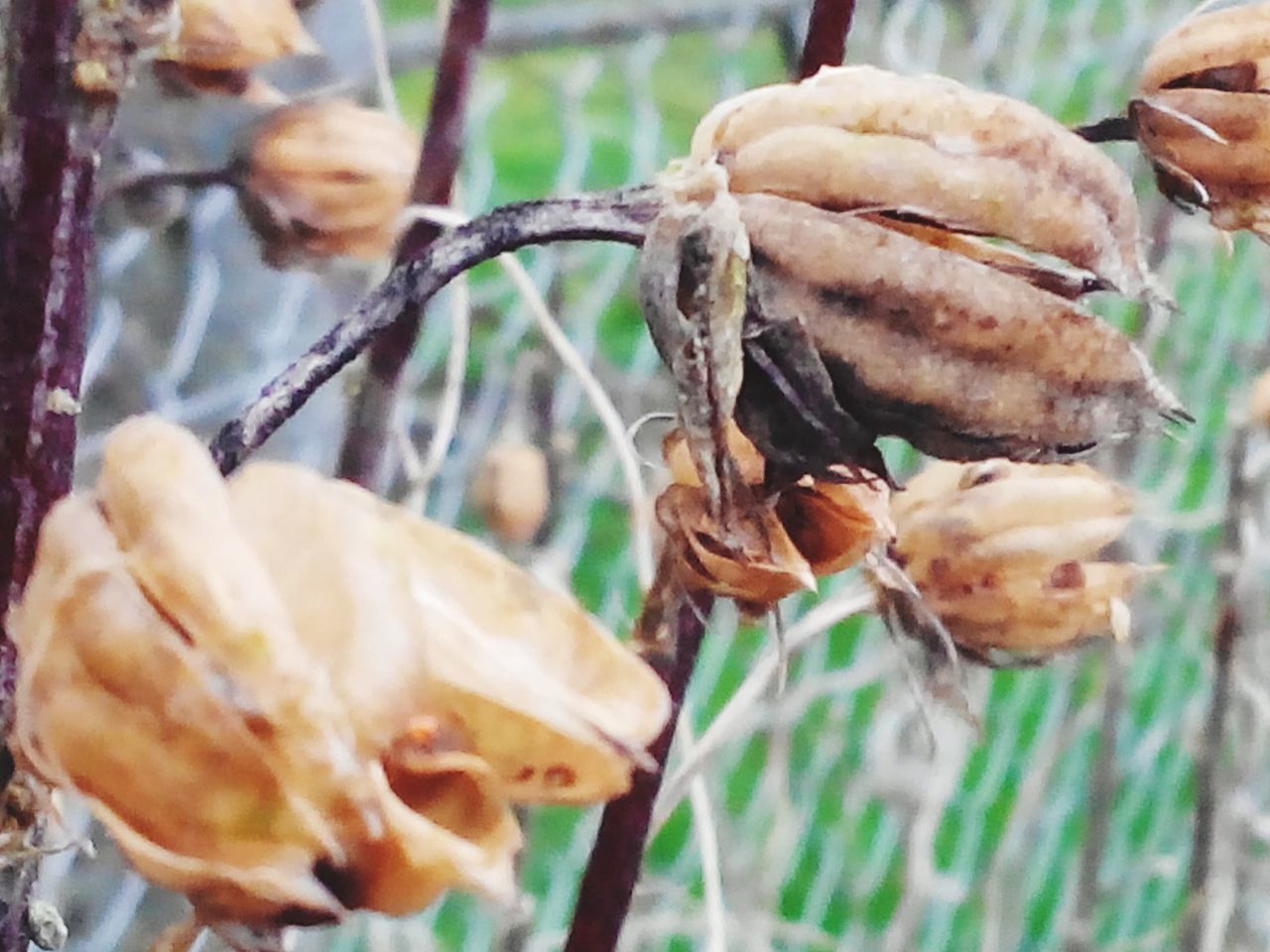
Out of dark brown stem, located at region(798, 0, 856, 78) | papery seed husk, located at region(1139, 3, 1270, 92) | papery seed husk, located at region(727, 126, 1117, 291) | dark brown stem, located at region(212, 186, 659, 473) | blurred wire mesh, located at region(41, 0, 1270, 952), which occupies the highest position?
papery seed husk, located at region(1139, 3, 1270, 92)

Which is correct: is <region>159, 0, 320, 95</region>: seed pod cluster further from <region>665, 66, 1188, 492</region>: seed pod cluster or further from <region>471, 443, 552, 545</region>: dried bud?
<region>471, 443, 552, 545</region>: dried bud

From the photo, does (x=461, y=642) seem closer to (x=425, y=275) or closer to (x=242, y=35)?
(x=425, y=275)

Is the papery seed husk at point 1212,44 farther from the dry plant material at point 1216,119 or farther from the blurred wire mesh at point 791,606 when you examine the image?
the blurred wire mesh at point 791,606

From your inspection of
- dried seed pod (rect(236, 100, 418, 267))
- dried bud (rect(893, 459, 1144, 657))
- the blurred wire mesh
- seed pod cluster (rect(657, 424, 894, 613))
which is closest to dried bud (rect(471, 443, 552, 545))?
the blurred wire mesh

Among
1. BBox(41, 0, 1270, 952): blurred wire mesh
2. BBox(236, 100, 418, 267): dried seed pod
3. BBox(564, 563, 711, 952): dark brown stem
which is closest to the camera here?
BBox(564, 563, 711, 952): dark brown stem

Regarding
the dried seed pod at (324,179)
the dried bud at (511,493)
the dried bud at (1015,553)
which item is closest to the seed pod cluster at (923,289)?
the dried bud at (1015,553)

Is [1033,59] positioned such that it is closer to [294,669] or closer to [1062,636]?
[1062,636]
